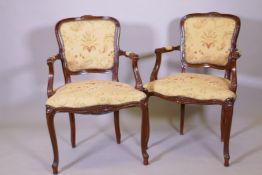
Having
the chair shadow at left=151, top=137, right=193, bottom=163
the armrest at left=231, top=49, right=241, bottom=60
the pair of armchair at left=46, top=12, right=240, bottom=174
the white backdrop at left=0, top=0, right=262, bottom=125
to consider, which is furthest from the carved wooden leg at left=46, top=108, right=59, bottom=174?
the armrest at left=231, top=49, right=241, bottom=60

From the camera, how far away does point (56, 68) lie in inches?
121

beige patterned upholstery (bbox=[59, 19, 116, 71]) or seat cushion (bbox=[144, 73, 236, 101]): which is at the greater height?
beige patterned upholstery (bbox=[59, 19, 116, 71])

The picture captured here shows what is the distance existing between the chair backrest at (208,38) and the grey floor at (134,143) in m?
0.54

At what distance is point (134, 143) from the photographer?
2.76 m

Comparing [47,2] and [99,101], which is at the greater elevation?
[47,2]

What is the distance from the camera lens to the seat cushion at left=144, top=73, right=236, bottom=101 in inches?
90.8

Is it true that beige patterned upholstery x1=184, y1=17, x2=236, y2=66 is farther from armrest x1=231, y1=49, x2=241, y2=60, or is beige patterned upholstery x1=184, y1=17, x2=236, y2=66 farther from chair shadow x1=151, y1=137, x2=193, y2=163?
chair shadow x1=151, y1=137, x2=193, y2=163

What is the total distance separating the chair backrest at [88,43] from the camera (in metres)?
2.64

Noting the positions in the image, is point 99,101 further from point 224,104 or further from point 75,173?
point 224,104

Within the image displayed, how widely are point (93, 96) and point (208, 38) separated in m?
0.98

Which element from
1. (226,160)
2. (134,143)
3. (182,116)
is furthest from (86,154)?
(226,160)

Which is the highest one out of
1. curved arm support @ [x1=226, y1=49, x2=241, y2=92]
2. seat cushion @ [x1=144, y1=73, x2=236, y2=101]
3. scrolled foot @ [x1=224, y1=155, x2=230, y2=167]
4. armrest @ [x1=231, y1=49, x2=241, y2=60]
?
armrest @ [x1=231, y1=49, x2=241, y2=60]

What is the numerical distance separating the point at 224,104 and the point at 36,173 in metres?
1.17

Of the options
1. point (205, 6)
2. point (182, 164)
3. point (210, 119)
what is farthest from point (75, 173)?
point (205, 6)
